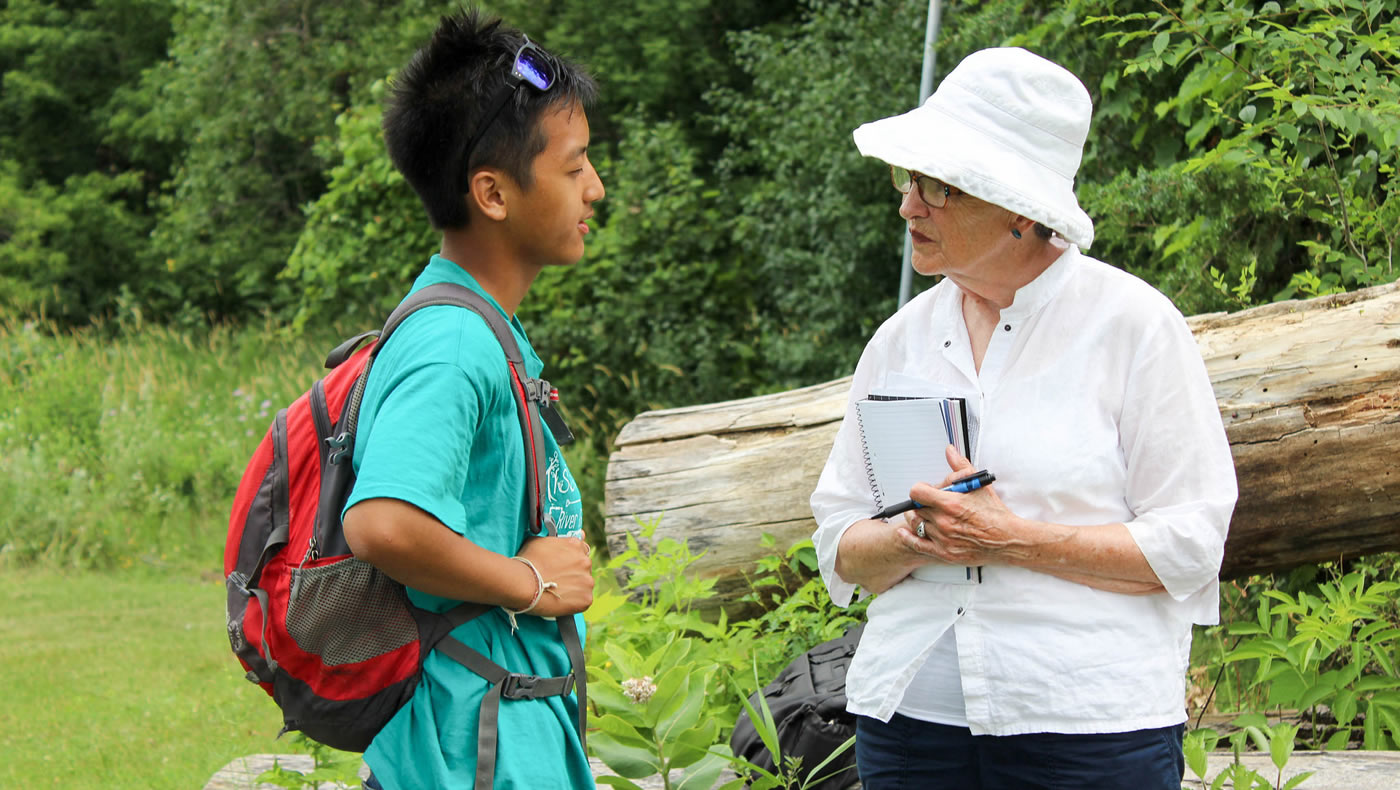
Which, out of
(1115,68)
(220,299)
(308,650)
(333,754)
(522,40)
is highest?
(522,40)

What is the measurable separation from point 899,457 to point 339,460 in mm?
890

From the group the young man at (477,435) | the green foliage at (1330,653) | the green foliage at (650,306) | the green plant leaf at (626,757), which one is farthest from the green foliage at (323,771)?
the green foliage at (650,306)

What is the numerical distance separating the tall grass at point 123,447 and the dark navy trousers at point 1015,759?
683cm

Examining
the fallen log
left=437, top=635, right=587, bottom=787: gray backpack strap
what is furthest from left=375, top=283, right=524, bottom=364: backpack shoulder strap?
the fallen log

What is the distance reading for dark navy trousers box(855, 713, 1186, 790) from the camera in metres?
1.91

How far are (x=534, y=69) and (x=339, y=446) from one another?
25.4 inches

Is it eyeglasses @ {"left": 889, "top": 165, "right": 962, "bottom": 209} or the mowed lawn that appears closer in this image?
eyeglasses @ {"left": 889, "top": 165, "right": 962, "bottom": 209}

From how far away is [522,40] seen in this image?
195 cm

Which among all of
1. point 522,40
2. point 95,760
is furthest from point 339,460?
point 95,760

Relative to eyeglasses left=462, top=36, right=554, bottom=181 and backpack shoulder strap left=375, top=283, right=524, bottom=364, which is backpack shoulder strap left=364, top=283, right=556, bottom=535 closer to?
backpack shoulder strap left=375, top=283, right=524, bottom=364

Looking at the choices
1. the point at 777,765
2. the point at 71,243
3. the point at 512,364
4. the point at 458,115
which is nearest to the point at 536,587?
the point at 512,364

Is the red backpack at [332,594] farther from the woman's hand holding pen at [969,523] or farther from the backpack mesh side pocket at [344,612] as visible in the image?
the woman's hand holding pen at [969,523]

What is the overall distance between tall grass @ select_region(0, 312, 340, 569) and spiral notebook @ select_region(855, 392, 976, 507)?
22.6 ft

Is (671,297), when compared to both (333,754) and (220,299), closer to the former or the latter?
(333,754)
